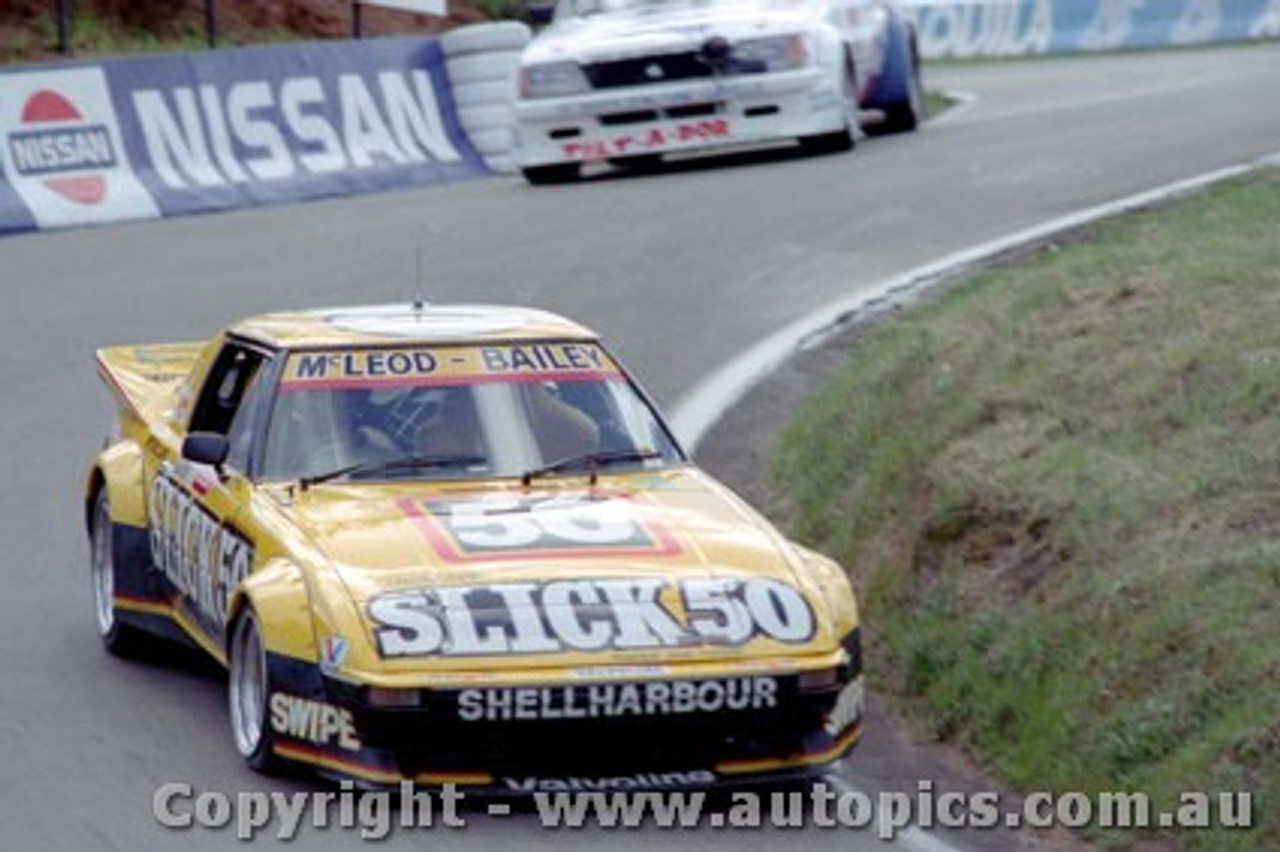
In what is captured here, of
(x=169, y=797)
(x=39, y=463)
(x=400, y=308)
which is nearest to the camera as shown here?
(x=169, y=797)

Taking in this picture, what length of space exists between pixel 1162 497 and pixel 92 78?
14204mm

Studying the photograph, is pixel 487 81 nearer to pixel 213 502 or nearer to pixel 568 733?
pixel 213 502

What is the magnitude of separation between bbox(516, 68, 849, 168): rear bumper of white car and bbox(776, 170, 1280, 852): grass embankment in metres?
8.75

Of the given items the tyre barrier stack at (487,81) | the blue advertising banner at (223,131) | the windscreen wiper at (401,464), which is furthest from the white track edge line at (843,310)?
the tyre barrier stack at (487,81)

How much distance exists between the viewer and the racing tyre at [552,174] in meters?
22.9

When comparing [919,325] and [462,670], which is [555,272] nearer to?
[919,325]

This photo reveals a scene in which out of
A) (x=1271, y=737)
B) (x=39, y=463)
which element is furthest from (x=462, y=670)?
(x=39, y=463)

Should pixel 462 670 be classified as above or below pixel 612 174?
above

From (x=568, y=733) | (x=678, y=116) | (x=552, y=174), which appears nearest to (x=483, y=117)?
(x=552, y=174)

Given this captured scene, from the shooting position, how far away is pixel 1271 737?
796 centimetres

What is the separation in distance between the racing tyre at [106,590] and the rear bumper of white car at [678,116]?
11.6m

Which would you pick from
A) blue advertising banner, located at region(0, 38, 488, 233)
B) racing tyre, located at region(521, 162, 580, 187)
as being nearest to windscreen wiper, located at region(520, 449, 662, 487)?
blue advertising banner, located at region(0, 38, 488, 233)

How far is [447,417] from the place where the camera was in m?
9.64

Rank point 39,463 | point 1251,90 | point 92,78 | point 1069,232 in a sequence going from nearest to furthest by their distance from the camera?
point 39,463 < point 1069,232 < point 92,78 < point 1251,90
